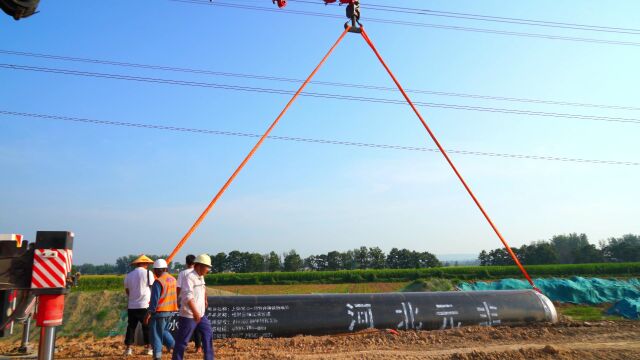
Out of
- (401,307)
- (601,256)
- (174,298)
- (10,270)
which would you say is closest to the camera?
(10,270)

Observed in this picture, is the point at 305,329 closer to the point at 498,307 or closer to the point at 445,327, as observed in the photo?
the point at 445,327

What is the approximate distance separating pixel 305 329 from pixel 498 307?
516 centimetres

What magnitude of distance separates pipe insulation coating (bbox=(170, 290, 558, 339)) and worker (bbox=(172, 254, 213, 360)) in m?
3.12

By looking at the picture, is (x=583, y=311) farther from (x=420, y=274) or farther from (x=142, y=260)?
(x=420, y=274)

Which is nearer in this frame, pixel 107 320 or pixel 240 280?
pixel 107 320

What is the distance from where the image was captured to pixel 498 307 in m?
10.4

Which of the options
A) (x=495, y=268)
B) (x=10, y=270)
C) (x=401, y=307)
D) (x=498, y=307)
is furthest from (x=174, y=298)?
(x=495, y=268)

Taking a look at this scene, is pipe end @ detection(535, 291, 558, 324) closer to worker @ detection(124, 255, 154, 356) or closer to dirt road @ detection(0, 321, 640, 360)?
dirt road @ detection(0, 321, 640, 360)

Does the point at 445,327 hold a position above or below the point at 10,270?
below

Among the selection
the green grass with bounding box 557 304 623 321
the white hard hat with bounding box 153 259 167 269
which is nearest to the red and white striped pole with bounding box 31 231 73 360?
the white hard hat with bounding box 153 259 167 269

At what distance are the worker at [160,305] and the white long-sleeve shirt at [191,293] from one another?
1.17 metres

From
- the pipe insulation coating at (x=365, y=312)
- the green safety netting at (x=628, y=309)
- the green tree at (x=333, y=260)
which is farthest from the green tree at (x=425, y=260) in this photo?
the pipe insulation coating at (x=365, y=312)

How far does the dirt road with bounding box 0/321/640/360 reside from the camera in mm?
7434

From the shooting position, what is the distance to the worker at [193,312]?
5574mm
